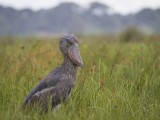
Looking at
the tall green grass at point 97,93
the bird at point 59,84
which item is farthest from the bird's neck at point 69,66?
the tall green grass at point 97,93

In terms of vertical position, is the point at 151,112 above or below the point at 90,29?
above

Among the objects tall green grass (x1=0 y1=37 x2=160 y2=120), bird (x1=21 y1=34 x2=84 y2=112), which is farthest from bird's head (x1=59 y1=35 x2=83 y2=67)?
tall green grass (x1=0 y1=37 x2=160 y2=120)

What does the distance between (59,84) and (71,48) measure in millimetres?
319

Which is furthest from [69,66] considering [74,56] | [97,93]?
[97,93]

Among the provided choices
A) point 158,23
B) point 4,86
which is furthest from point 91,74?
point 158,23

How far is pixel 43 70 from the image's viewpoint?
523 centimetres

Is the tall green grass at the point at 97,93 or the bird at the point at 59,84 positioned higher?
the bird at the point at 59,84

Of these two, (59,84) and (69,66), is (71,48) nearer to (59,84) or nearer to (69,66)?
(69,66)

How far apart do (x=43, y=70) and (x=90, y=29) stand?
4847 inches

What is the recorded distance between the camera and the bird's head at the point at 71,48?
3749 mm

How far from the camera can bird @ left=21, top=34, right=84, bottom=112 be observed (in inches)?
144

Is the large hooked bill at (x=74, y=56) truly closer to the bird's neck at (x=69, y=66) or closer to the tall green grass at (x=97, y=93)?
the bird's neck at (x=69, y=66)

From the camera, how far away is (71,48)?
3.77 metres

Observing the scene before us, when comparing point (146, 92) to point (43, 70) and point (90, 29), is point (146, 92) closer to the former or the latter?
point (43, 70)
